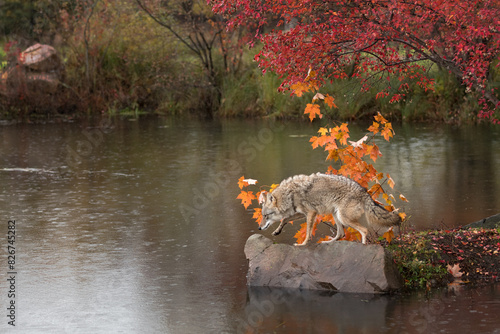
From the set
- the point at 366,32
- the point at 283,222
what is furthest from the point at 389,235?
the point at 366,32

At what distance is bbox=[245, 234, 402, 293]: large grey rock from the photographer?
9344 millimetres

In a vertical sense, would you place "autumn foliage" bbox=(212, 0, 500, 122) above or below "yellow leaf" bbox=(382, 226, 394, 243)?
above

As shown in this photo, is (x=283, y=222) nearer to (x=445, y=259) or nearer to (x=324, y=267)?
(x=324, y=267)

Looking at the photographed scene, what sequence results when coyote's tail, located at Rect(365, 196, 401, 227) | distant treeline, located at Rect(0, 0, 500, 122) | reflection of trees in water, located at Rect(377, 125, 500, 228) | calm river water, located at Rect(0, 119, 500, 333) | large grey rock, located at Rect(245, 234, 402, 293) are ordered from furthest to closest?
1. distant treeline, located at Rect(0, 0, 500, 122)
2. reflection of trees in water, located at Rect(377, 125, 500, 228)
3. coyote's tail, located at Rect(365, 196, 401, 227)
4. large grey rock, located at Rect(245, 234, 402, 293)
5. calm river water, located at Rect(0, 119, 500, 333)

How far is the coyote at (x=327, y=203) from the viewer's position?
9.73 m

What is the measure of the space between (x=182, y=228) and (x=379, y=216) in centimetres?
456

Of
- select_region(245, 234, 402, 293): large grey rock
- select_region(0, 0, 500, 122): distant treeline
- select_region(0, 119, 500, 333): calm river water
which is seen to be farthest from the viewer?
select_region(0, 0, 500, 122): distant treeline

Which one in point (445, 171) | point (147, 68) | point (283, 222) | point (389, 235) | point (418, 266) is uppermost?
point (147, 68)

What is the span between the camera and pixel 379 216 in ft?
31.8

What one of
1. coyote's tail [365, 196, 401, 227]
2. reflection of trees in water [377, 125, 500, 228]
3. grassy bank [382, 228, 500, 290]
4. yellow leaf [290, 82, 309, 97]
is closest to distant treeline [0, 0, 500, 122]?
reflection of trees in water [377, 125, 500, 228]

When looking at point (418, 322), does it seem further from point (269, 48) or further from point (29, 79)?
point (29, 79)

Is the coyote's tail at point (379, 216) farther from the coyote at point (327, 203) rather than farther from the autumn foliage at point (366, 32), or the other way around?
the autumn foliage at point (366, 32)

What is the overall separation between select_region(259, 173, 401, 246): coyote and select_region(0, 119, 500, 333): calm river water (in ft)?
3.02

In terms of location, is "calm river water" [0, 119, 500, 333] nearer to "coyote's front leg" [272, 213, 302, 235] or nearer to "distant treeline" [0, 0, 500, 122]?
"coyote's front leg" [272, 213, 302, 235]
